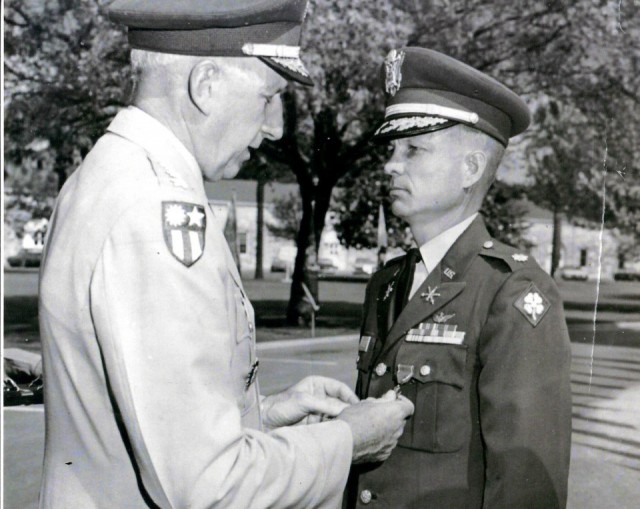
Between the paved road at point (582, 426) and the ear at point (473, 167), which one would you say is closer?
the ear at point (473, 167)

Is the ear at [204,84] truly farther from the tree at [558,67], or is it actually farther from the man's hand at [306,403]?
the tree at [558,67]

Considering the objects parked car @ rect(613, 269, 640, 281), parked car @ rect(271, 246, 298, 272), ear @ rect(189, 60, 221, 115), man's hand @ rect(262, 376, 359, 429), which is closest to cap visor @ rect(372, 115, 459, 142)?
man's hand @ rect(262, 376, 359, 429)

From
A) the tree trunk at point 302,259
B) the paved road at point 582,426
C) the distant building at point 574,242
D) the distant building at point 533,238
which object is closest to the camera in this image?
the paved road at point 582,426

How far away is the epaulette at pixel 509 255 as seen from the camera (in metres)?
1.75

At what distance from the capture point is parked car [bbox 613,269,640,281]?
637 centimetres

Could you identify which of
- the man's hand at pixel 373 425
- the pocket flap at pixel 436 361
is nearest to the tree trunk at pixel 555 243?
the pocket flap at pixel 436 361

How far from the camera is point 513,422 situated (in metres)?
1.57

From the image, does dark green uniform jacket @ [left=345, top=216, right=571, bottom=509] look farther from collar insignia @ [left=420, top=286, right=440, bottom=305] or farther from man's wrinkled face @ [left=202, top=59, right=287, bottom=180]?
man's wrinkled face @ [left=202, top=59, right=287, bottom=180]

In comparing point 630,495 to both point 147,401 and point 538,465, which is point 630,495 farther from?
point 147,401

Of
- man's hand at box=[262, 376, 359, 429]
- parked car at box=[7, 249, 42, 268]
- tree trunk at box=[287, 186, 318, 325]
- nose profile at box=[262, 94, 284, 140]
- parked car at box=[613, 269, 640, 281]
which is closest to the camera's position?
nose profile at box=[262, 94, 284, 140]

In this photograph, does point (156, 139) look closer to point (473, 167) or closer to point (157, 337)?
point (157, 337)

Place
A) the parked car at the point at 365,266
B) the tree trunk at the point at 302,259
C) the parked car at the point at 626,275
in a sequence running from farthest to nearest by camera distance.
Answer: the parked car at the point at 365,266 → the tree trunk at the point at 302,259 → the parked car at the point at 626,275

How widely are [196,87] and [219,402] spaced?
19.5 inches

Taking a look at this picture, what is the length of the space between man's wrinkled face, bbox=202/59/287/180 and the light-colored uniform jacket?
0.07 metres
